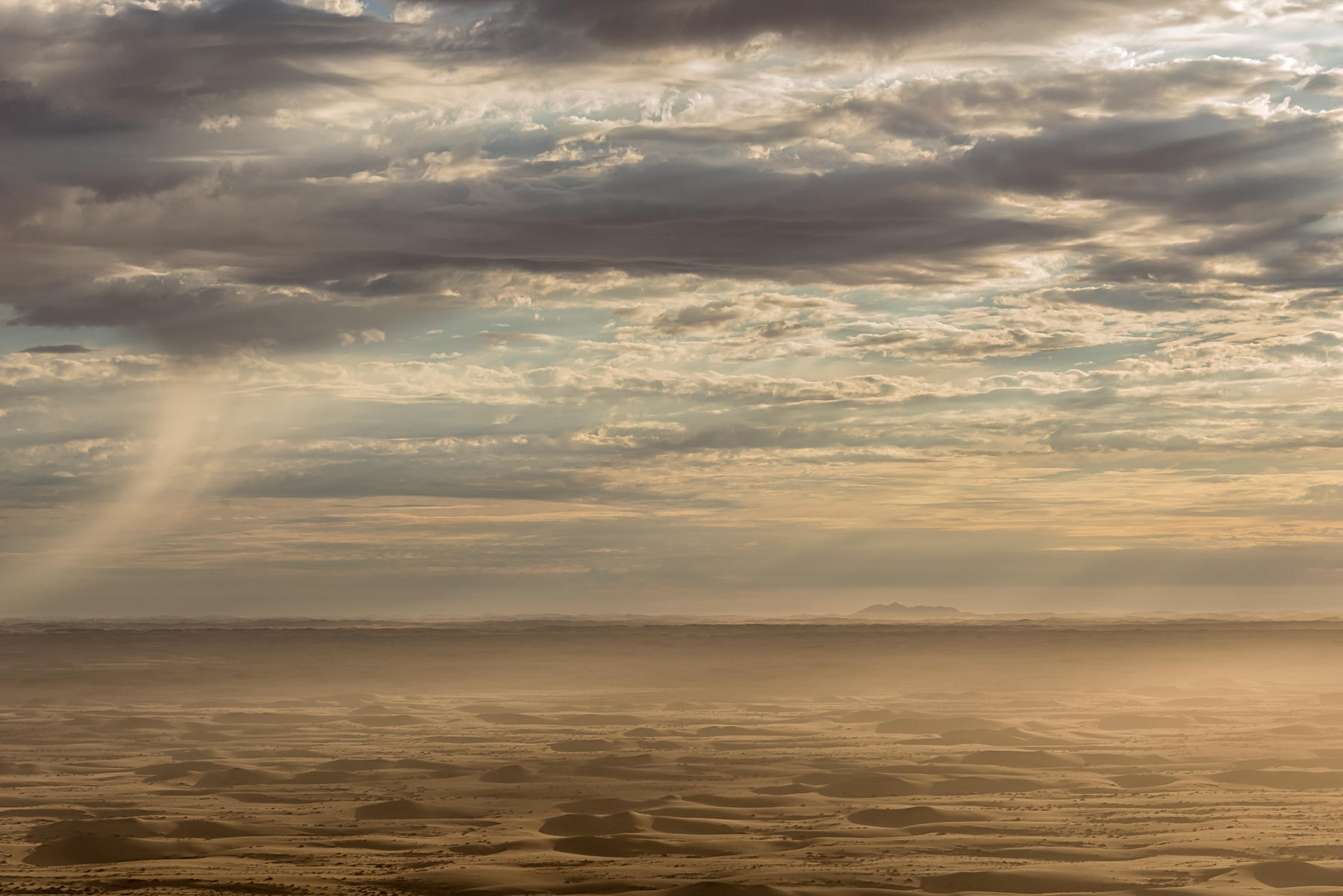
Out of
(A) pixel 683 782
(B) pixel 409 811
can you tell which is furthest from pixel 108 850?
(A) pixel 683 782

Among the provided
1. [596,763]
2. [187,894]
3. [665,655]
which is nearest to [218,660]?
[665,655]

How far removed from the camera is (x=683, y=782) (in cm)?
1683

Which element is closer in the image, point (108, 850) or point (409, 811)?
point (108, 850)

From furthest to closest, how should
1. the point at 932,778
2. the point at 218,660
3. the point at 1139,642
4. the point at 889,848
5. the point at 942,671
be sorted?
the point at 1139,642 → the point at 218,660 → the point at 942,671 → the point at 932,778 → the point at 889,848

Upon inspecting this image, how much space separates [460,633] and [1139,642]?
32.1 meters

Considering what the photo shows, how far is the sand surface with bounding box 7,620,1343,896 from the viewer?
448 inches

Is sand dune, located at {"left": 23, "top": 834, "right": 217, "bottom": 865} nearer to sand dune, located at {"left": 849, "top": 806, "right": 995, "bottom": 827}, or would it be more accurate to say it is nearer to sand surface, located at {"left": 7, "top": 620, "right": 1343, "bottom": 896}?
sand surface, located at {"left": 7, "top": 620, "right": 1343, "bottom": 896}

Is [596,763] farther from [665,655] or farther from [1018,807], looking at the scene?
[665,655]

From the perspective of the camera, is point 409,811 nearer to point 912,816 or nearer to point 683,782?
point 683,782

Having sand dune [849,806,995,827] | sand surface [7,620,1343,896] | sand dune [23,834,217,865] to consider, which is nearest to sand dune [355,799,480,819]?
sand surface [7,620,1343,896]

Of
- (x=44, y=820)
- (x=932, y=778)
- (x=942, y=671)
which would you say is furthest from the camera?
(x=942, y=671)

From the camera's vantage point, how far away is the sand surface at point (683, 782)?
11.4m

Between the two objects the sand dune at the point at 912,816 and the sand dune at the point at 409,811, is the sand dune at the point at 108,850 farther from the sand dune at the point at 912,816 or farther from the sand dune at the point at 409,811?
the sand dune at the point at 912,816

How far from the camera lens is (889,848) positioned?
481 inches
